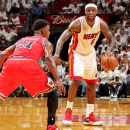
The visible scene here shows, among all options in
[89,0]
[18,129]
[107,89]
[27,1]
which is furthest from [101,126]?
[27,1]

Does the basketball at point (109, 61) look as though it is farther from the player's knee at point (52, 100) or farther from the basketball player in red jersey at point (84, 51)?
the player's knee at point (52, 100)

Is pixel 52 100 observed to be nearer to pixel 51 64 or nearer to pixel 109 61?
pixel 51 64

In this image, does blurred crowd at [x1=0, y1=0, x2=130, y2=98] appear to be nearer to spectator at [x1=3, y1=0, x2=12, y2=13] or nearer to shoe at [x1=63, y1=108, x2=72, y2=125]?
spectator at [x1=3, y1=0, x2=12, y2=13]

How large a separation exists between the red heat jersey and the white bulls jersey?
3.67ft

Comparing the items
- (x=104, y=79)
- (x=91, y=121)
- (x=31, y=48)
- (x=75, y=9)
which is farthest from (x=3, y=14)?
(x=31, y=48)

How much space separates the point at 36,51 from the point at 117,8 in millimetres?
11260

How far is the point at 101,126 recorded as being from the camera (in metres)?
A: 3.83

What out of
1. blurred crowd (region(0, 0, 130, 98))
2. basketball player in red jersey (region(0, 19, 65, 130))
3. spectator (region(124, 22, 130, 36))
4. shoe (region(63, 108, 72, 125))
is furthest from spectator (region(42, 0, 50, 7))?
basketball player in red jersey (region(0, 19, 65, 130))

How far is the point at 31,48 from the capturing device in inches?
121

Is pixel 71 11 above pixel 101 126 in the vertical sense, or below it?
above

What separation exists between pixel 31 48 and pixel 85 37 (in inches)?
52.6

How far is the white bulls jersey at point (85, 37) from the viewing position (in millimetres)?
4133

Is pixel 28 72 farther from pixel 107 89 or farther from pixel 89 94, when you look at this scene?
pixel 107 89

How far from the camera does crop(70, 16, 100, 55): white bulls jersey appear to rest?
4.13 meters
